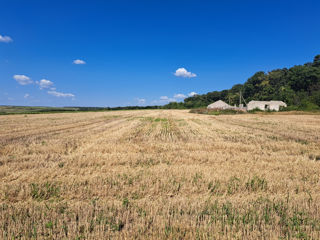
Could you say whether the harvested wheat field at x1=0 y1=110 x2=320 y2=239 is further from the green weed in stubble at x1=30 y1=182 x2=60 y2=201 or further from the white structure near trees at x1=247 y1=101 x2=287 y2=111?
the white structure near trees at x1=247 y1=101 x2=287 y2=111

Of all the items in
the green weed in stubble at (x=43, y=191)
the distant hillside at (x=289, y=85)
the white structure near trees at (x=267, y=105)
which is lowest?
the green weed in stubble at (x=43, y=191)

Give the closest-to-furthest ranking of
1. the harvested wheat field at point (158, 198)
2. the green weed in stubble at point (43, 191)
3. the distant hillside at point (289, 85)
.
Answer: the harvested wheat field at point (158, 198) → the green weed in stubble at point (43, 191) → the distant hillside at point (289, 85)

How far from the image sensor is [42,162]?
5363 mm

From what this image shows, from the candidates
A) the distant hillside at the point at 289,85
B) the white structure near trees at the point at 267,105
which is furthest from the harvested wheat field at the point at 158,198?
the white structure near trees at the point at 267,105

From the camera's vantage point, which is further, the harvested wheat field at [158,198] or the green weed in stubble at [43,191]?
the green weed in stubble at [43,191]

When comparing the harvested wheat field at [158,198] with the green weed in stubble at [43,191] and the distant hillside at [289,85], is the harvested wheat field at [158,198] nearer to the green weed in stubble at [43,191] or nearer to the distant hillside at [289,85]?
the green weed in stubble at [43,191]

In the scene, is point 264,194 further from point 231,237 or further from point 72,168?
point 72,168

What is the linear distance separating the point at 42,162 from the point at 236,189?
5.38m

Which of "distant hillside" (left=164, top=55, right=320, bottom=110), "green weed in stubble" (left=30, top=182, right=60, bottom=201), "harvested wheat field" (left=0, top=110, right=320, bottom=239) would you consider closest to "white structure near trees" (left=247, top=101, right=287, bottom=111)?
"distant hillside" (left=164, top=55, right=320, bottom=110)

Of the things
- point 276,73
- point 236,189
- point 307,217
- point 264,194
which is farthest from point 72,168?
point 276,73

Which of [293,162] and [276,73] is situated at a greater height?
[276,73]

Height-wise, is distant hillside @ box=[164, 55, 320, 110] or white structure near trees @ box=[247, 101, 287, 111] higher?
distant hillside @ box=[164, 55, 320, 110]

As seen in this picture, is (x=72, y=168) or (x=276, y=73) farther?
(x=276, y=73)

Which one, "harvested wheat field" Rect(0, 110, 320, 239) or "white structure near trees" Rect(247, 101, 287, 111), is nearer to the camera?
"harvested wheat field" Rect(0, 110, 320, 239)
